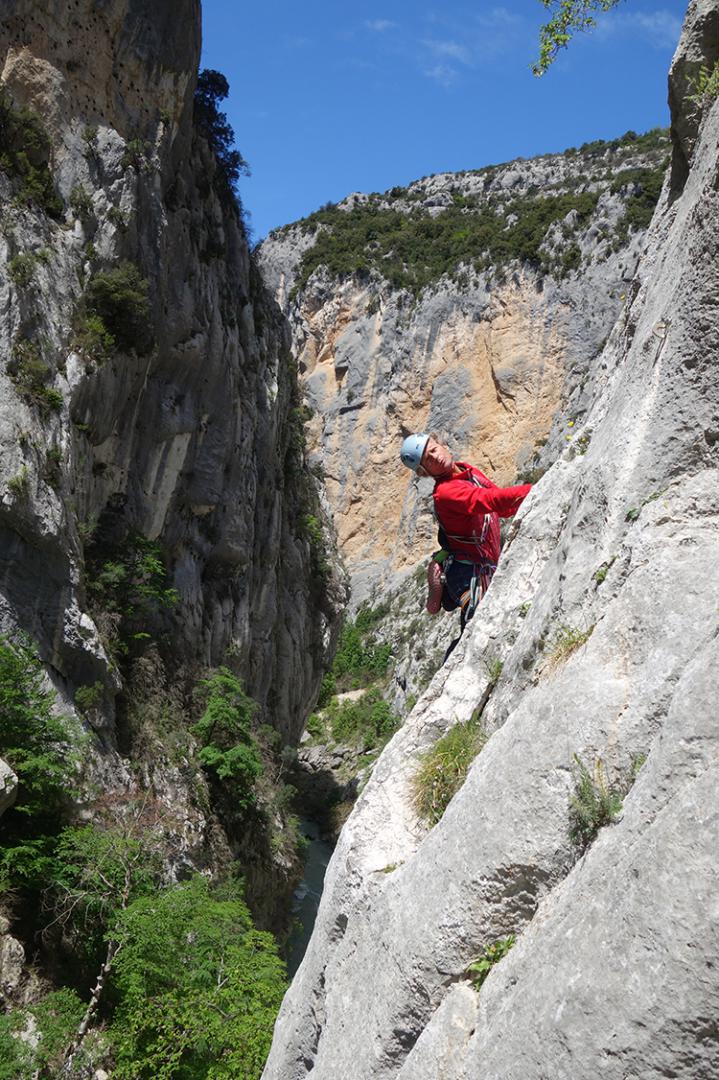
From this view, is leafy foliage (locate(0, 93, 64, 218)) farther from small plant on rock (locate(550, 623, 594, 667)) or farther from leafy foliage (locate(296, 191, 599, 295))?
leafy foliage (locate(296, 191, 599, 295))

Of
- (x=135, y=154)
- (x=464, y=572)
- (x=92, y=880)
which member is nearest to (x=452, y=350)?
(x=135, y=154)

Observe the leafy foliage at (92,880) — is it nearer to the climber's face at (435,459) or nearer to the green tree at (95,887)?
the green tree at (95,887)

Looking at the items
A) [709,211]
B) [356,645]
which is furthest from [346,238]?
[709,211]

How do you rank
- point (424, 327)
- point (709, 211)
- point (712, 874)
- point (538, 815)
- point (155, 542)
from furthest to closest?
point (424, 327) → point (155, 542) → point (709, 211) → point (538, 815) → point (712, 874)

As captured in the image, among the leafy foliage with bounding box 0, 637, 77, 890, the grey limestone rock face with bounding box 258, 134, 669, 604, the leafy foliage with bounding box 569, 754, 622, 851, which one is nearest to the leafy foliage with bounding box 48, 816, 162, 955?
the leafy foliage with bounding box 0, 637, 77, 890

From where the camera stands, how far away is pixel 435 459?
18.3 feet

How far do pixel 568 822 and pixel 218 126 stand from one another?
83.2 feet

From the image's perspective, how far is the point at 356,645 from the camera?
51.2m

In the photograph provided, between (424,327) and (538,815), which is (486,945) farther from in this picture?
(424,327)

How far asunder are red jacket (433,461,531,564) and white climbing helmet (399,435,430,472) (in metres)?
0.23

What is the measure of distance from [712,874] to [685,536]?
1379 millimetres

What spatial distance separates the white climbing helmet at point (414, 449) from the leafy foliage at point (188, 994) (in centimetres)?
763

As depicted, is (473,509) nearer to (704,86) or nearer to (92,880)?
(704,86)

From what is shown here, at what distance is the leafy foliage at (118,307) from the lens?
1592 cm
